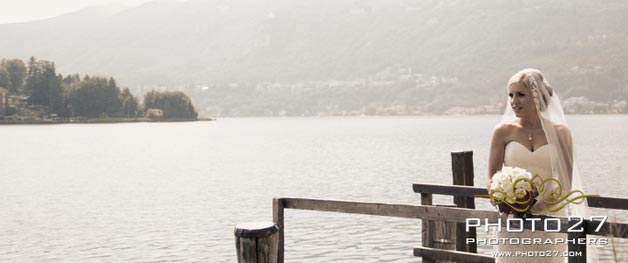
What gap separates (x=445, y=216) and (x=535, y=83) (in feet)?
5.84

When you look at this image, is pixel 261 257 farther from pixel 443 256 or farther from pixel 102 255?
pixel 102 255

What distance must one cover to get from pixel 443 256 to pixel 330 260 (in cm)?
1343

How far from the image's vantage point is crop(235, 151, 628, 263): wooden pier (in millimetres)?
6364

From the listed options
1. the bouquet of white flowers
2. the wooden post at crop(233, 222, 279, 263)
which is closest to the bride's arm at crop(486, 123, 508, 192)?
the bouquet of white flowers

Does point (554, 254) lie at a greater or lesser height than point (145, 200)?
greater

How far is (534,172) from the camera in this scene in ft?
23.7

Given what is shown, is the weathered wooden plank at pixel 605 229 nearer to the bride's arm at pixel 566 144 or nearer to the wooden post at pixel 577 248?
the wooden post at pixel 577 248

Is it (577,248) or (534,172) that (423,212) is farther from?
(577,248)

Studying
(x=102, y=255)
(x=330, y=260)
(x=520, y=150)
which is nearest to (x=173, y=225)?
(x=102, y=255)

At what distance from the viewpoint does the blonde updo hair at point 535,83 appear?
23.2 ft

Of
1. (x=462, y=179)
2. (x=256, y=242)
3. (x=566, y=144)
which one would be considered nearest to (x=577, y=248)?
(x=566, y=144)

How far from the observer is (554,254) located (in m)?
7.32

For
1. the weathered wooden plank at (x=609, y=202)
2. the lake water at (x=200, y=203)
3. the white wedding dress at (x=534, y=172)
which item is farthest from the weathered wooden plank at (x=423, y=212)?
the lake water at (x=200, y=203)

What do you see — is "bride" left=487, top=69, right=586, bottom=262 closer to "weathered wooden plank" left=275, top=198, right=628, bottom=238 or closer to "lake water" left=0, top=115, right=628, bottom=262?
"weathered wooden plank" left=275, top=198, right=628, bottom=238
